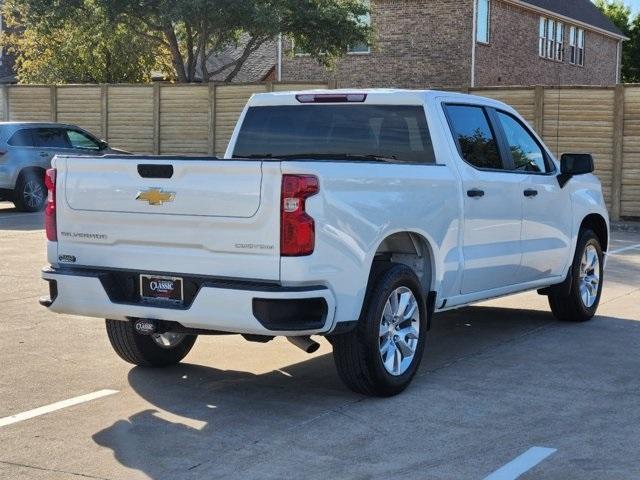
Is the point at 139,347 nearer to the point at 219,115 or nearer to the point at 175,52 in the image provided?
the point at 219,115

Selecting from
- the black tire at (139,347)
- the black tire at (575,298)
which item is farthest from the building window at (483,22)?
the black tire at (139,347)

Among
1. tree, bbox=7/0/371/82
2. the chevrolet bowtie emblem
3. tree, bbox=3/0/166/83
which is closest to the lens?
the chevrolet bowtie emblem

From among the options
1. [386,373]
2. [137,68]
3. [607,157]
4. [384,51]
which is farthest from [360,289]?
[137,68]

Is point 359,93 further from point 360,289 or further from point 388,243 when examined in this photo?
point 360,289

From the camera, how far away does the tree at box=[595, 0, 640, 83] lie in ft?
188

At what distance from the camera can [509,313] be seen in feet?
32.8

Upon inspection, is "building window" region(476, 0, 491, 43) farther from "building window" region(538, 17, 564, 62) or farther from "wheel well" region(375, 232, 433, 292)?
"wheel well" region(375, 232, 433, 292)

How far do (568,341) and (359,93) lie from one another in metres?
2.58

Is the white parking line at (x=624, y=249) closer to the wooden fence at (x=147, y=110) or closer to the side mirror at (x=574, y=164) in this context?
the side mirror at (x=574, y=164)

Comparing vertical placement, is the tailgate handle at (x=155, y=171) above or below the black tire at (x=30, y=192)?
above

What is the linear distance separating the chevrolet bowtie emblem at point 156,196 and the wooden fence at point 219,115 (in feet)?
50.8

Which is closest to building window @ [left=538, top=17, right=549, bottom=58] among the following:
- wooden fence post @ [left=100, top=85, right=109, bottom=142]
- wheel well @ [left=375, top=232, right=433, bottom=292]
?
wooden fence post @ [left=100, top=85, right=109, bottom=142]

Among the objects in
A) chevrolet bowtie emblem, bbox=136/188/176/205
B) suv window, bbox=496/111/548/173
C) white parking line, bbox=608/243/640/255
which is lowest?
white parking line, bbox=608/243/640/255

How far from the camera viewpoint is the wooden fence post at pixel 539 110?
2092 centimetres
